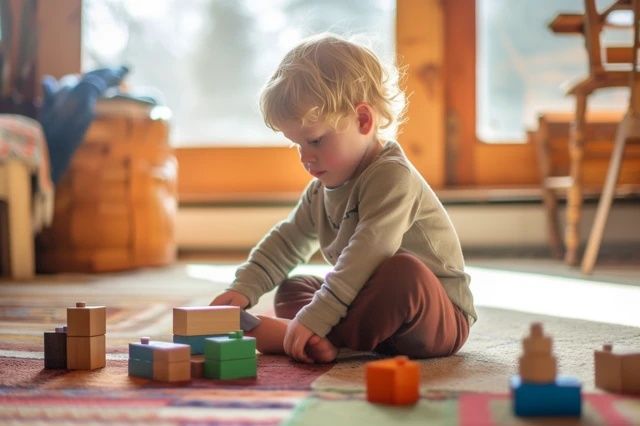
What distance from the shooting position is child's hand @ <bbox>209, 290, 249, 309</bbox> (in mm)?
1212

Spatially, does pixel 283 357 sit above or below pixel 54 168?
below

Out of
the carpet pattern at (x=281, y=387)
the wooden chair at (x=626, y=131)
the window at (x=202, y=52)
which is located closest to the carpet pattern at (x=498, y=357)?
the carpet pattern at (x=281, y=387)

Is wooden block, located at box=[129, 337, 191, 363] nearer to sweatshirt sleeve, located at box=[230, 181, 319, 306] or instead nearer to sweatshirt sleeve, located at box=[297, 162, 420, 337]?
sweatshirt sleeve, located at box=[297, 162, 420, 337]

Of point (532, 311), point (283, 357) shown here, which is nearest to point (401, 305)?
point (283, 357)

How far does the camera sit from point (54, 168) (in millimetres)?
2355

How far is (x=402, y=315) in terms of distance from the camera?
1047 millimetres

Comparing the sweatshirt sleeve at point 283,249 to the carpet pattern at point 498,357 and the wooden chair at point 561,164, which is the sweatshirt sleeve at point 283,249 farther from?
the wooden chair at point 561,164

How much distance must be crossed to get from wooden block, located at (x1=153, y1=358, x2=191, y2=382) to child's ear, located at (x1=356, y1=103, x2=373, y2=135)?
1.31 feet

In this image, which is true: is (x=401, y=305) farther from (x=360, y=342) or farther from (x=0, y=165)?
(x=0, y=165)

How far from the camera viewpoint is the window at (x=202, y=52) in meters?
3.10

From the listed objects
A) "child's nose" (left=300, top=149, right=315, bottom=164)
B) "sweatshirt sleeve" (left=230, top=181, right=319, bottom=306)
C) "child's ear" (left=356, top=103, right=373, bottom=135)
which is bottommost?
"sweatshirt sleeve" (left=230, top=181, right=319, bottom=306)

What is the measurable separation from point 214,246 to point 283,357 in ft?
6.02

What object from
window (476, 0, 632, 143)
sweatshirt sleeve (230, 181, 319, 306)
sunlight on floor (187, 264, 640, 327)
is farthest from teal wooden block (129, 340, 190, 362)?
window (476, 0, 632, 143)

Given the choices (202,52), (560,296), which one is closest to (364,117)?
(560,296)
